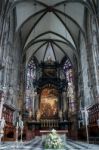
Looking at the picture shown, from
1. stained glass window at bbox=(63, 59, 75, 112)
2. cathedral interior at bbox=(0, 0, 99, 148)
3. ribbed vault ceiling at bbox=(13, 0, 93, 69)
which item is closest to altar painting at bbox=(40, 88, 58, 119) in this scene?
cathedral interior at bbox=(0, 0, 99, 148)

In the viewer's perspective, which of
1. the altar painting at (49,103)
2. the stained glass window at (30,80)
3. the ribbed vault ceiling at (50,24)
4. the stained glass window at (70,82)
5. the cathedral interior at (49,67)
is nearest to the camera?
the cathedral interior at (49,67)

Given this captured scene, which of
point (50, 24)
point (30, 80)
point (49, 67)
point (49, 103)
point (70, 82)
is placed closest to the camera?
point (50, 24)

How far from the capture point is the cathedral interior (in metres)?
17.8

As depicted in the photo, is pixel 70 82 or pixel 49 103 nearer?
pixel 49 103

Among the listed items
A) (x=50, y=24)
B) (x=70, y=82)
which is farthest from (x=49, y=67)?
(x=50, y=24)

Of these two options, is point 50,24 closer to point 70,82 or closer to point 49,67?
point 49,67

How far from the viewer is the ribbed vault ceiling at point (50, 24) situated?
20.7 m

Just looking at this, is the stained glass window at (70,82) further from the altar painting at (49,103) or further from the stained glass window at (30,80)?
the stained glass window at (30,80)

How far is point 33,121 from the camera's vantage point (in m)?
24.9

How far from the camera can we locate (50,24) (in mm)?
24812

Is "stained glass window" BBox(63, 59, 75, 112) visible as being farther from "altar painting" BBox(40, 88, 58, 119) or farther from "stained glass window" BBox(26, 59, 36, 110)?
"stained glass window" BBox(26, 59, 36, 110)

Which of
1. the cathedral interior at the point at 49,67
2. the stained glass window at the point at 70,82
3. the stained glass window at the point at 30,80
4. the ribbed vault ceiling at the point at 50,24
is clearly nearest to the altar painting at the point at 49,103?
the cathedral interior at the point at 49,67

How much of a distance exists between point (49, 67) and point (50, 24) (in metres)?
8.94

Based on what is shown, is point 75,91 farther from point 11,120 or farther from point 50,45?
point 11,120
